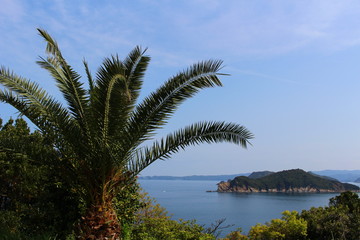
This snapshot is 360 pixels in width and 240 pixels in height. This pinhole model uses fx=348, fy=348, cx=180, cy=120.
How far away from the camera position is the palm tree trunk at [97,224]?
796cm

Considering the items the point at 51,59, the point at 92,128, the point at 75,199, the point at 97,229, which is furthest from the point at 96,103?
the point at 75,199

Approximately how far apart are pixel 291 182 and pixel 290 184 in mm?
987

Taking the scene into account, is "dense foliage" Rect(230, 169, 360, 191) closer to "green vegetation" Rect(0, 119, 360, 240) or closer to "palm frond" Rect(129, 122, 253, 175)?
"green vegetation" Rect(0, 119, 360, 240)

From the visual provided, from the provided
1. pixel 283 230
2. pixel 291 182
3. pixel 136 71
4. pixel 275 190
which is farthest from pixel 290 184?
pixel 136 71

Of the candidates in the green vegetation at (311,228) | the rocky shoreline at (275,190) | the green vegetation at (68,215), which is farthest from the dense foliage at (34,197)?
the rocky shoreline at (275,190)

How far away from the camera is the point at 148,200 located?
14211 mm

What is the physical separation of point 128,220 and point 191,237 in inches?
96.3

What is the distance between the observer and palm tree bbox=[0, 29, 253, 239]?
301 inches

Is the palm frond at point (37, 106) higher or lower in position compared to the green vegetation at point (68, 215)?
higher

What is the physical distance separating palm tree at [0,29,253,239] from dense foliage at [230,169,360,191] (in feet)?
398

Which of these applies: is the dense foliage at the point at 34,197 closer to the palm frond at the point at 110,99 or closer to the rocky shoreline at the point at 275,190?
the palm frond at the point at 110,99

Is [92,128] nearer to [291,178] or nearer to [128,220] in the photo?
[128,220]

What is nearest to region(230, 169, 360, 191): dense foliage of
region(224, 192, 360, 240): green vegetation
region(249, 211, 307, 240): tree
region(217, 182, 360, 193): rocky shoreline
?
region(217, 182, 360, 193): rocky shoreline

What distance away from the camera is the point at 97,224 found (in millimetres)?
7996
